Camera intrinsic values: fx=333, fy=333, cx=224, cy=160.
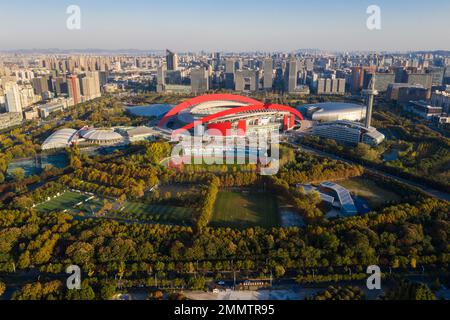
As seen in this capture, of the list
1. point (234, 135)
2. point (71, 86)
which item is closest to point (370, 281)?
point (234, 135)

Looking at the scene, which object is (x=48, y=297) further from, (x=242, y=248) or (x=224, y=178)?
(x=224, y=178)

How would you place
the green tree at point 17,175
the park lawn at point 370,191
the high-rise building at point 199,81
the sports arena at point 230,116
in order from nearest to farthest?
the park lawn at point 370,191 < the green tree at point 17,175 < the sports arena at point 230,116 < the high-rise building at point 199,81

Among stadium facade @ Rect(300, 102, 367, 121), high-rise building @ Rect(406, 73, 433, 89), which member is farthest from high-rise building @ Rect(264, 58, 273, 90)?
stadium facade @ Rect(300, 102, 367, 121)

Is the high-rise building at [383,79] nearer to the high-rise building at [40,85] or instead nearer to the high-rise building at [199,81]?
the high-rise building at [199,81]

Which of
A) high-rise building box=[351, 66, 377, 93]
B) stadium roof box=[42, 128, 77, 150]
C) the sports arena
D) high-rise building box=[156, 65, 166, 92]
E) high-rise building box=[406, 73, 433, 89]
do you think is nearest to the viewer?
stadium roof box=[42, 128, 77, 150]

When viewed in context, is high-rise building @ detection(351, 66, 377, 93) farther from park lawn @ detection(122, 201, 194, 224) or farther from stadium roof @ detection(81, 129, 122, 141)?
park lawn @ detection(122, 201, 194, 224)

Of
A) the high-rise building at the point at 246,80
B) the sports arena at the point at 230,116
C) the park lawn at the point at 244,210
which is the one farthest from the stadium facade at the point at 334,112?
the high-rise building at the point at 246,80
